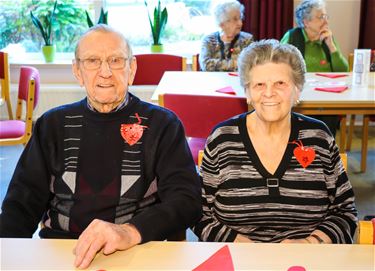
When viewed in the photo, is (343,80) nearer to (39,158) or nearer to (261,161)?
(261,161)

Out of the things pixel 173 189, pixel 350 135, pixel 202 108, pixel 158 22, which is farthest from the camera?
pixel 158 22

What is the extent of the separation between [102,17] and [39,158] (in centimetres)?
345

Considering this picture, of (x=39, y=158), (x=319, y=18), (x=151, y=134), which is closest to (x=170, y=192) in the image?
(x=151, y=134)

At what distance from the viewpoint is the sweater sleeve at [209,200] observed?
167 cm

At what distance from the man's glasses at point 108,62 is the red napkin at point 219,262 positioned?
0.73 metres

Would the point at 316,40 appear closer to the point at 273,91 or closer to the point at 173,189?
the point at 273,91

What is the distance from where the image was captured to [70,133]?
1676 mm

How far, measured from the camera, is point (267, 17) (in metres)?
4.81

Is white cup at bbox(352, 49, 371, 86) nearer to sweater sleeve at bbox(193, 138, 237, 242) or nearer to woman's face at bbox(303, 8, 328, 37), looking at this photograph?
woman's face at bbox(303, 8, 328, 37)

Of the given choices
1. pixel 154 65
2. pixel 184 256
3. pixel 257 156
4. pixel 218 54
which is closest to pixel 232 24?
pixel 218 54

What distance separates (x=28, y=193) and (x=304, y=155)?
85cm

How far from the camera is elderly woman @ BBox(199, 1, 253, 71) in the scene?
4.09 metres

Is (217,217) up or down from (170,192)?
down

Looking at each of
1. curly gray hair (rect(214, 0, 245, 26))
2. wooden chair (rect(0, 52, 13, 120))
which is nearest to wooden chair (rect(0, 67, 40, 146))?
wooden chair (rect(0, 52, 13, 120))
